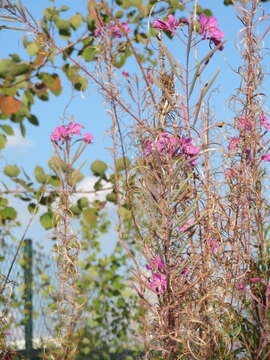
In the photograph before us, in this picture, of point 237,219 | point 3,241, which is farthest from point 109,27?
point 3,241

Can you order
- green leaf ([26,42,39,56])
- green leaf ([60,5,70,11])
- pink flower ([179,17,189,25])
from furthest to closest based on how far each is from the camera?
green leaf ([60,5,70,11]), green leaf ([26,42,39,56]), pink flower ([179,17,189,25])

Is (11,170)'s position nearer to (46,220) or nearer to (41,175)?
(41,175)

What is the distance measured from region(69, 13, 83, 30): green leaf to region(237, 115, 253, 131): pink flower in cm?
168

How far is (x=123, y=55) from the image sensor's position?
4254 mm

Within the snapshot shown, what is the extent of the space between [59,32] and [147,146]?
1975 mm

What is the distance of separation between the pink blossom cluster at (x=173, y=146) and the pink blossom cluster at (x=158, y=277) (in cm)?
39

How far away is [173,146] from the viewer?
227cm

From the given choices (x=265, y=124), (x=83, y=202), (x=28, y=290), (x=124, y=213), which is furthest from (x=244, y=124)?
(x=28, y=290)

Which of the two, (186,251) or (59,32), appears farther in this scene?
(59,32)

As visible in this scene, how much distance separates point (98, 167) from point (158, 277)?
5.81ft

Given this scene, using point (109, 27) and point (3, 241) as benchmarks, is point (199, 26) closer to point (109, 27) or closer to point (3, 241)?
point (109, 27)

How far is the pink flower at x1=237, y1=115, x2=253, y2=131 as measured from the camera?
2764mm

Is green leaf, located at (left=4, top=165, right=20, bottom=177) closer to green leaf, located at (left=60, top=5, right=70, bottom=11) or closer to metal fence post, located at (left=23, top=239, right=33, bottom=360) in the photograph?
green leaf, located at (left=60, top=5, right=70, bottom=11)

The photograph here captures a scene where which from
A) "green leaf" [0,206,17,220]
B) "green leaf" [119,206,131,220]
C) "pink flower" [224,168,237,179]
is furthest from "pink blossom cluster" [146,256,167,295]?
"green leaf" [0,206,17,220]
